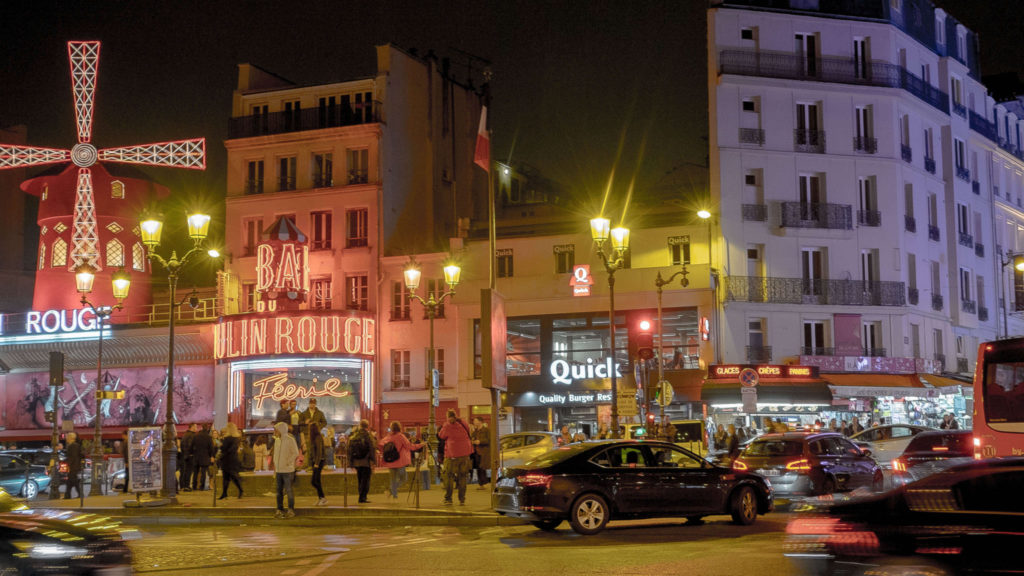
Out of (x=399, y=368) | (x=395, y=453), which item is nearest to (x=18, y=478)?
(x=395, y=453)

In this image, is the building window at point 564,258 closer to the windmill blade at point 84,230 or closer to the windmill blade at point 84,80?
the windmill blade at point 84,230

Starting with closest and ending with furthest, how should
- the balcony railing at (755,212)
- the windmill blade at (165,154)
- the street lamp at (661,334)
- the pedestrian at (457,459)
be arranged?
1. the pedestrian at (457,459)
2. the street lamp at (661,334)
3. the balcony railing at (755,212)
4. the windmill blade at (165,154)

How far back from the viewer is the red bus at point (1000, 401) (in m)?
16.3

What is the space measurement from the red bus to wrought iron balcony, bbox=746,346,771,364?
2386 cm

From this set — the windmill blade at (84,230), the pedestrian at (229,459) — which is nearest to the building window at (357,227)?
the windmill blade at (84,230)

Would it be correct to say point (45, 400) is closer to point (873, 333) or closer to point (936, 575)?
point (873, 333)

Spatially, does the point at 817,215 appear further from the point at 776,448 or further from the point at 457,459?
the point at 457,459

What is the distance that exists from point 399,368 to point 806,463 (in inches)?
1032

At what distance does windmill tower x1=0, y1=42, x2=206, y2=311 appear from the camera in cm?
4975

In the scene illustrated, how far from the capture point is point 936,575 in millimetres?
8555

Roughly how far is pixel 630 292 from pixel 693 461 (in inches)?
930

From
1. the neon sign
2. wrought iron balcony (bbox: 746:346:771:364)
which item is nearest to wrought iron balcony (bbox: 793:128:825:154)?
wrought iron balcony (bbox: 746:346:771:364)

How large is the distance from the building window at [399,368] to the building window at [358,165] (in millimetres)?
7424

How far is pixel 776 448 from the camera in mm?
21484
